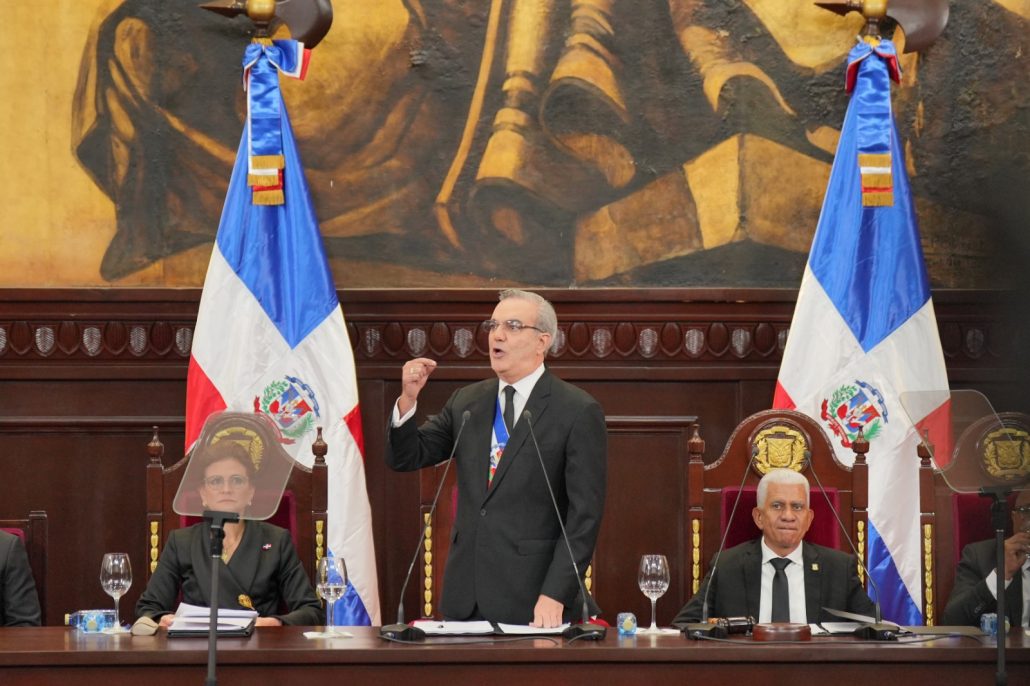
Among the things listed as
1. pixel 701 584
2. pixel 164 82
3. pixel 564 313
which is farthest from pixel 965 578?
pixel 164 82

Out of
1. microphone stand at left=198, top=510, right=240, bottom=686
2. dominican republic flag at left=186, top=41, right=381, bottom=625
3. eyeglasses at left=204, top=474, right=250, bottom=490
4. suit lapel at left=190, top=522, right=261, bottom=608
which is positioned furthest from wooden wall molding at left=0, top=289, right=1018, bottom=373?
microphone stand at left=198, top=510, right=240, bottom=686

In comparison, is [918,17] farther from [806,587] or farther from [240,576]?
[240,576]

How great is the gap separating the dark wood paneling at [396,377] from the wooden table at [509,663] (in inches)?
99.0

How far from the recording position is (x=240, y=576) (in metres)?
4.39

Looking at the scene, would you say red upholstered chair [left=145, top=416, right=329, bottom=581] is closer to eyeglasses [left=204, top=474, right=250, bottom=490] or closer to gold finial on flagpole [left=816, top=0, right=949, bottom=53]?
eyeglasses [left=204, top=474, right=250, bottom=490]

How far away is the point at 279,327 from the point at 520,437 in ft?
6.45

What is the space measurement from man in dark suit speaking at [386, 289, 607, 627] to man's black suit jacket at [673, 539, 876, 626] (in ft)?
2.02

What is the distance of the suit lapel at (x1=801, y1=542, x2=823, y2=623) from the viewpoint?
4242 mm

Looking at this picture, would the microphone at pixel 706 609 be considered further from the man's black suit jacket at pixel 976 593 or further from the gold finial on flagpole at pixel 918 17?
the gold finial on flagpole at pixel 918 17

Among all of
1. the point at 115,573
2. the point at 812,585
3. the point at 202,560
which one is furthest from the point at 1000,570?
the point at 202,560

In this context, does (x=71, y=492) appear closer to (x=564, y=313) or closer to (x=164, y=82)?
(x=164, y=82)

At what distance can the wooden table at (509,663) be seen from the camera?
328cm

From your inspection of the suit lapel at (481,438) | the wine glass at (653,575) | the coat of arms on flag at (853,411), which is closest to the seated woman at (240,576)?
the suit lapel at (481,438)

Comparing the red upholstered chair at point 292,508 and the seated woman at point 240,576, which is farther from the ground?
the red upholstered chair at point 292,508
